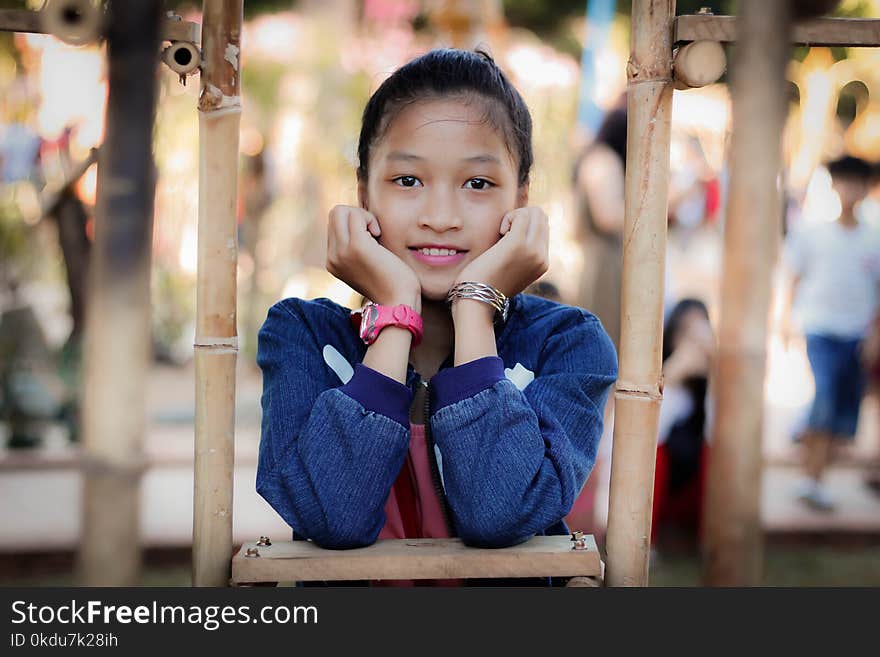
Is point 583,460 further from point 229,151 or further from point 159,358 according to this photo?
point 159,358

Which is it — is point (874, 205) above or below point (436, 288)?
above

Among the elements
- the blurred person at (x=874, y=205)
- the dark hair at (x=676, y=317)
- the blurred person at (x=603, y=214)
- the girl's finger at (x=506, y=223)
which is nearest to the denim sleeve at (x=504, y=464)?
the girl's finger at (x=506, y=223)

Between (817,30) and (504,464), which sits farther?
(817,30)

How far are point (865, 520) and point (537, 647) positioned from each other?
12.6ft

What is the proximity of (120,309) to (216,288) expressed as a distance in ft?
0.54

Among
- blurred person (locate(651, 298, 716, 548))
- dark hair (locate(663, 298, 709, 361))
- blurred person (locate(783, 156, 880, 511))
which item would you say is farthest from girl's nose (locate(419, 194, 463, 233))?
blurred person (locate(783, 156, 880, 511))

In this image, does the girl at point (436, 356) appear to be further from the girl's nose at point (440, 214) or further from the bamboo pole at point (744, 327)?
the bamboo pole at point (744, 327)

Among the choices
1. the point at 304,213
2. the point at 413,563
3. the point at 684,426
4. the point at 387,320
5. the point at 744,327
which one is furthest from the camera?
the point at 304,213

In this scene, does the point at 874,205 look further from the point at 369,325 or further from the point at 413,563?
the point at 413,563

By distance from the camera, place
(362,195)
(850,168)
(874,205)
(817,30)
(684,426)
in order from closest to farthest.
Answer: (817,30) < (362,195) < (684,426) < (850,168) < (874,205)

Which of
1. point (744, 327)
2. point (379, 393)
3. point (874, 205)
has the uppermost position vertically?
point (874, 205)

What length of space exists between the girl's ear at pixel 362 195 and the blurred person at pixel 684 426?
9.67 feet

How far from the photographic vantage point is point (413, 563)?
1.58m

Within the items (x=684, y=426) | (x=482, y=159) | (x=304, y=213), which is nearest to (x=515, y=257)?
(x=482, y=159)
